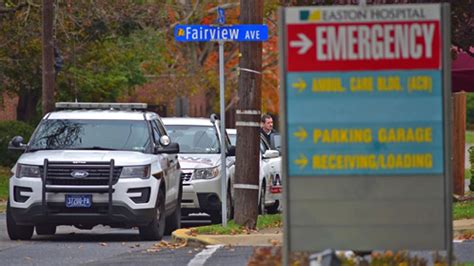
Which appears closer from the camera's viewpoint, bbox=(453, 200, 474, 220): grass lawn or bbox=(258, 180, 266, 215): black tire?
bbox=(453, 200, 474, 220): grass lawn

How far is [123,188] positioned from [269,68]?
4144cm

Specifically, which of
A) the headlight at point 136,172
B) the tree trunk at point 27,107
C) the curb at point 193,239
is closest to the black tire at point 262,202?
the headlight at point 136,172

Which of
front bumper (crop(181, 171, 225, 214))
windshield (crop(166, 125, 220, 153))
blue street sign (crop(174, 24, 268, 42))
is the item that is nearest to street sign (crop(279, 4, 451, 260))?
blue street sign (crop(174, 24, 268, 42))

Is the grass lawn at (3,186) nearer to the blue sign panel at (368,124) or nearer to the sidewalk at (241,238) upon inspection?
the sidewalk at (241,238)

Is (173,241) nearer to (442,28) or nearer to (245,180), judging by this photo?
(245,180)

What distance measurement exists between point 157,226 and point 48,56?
423 inches

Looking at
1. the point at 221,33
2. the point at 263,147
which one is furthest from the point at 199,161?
the point at 221,33

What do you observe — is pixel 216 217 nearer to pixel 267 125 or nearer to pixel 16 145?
pixel 267 125

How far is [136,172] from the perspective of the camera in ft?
59.5

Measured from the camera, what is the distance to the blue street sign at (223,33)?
56.3ft

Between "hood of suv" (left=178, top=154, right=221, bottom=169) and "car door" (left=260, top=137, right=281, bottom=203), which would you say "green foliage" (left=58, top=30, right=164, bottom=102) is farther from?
"hood of suv" (left=178, top=154, right=221, bottom=169)

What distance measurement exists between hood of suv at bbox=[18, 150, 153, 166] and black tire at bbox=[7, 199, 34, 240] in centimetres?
76

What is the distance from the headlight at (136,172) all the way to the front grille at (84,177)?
0.09 metres

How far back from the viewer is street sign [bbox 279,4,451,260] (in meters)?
9.28
